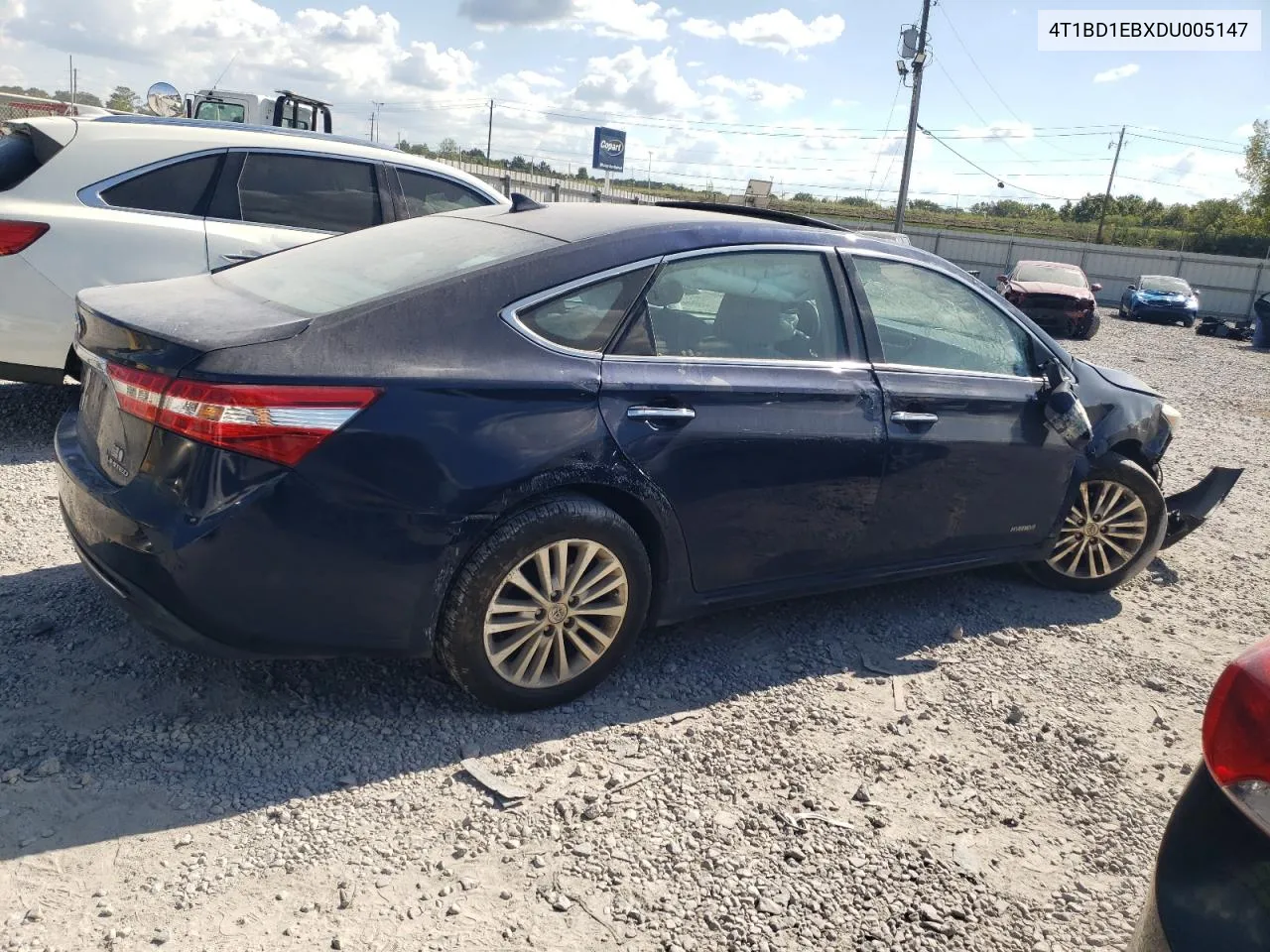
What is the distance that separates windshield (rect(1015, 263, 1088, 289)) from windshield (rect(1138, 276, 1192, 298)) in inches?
266

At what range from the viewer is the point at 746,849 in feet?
9.31

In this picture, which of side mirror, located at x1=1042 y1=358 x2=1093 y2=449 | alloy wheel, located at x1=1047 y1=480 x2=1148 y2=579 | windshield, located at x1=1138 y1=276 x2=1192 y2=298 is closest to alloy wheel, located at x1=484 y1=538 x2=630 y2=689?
side mirror, located at x1=1042 y1=358 x2=1093 y2=449

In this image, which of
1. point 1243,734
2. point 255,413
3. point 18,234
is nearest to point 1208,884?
point 1243,734

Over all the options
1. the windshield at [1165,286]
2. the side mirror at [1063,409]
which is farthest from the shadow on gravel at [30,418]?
the windshield at [1165,286]

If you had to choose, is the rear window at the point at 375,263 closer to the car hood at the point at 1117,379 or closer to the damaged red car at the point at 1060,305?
the car hood at the point at 1117,379

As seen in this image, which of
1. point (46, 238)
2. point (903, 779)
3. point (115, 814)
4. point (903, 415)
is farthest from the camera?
point (46, 238)

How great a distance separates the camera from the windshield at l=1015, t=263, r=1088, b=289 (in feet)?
70.2

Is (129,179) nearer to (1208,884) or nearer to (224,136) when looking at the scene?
(224,136)

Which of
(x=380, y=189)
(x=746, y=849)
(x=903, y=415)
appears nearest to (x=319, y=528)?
(x=746, y=849)

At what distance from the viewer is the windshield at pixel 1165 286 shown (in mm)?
27297

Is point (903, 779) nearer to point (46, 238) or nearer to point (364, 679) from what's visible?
point (364, 679)

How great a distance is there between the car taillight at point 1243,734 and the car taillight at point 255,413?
2179mm

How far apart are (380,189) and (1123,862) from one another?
550 centimetres

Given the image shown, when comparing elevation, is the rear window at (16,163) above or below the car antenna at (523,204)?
below
